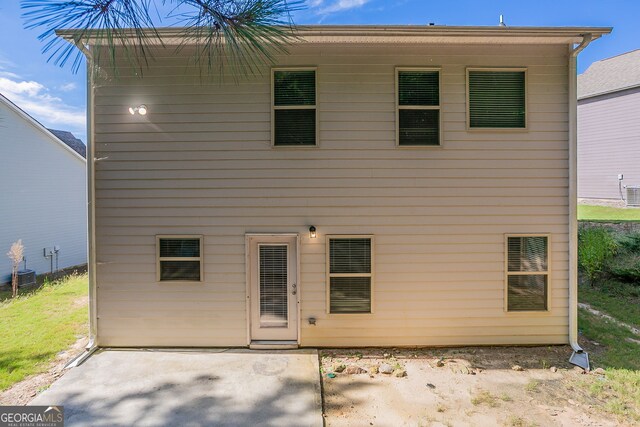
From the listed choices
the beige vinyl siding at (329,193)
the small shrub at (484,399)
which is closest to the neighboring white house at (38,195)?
the beige vinyl siding at (329,193)

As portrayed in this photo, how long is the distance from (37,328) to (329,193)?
5884 millimetres

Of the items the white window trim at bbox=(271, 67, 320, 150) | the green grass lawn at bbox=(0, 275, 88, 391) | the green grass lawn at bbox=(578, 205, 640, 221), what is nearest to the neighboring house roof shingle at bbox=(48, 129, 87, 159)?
the green grass lawn at bbox=(0, 275, 88, 391)

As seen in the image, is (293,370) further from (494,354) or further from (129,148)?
(129,148)

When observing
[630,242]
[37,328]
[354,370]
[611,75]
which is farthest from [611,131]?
[37,328]

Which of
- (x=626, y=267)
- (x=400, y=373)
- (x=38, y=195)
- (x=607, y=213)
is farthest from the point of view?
(x=607, y=213)

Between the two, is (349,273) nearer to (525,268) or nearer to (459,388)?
(459,388)

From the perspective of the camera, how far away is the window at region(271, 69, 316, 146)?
4902 mm

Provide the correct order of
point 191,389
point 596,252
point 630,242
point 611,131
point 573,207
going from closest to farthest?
point 191,389 → point 573,207 → point 596,252 → point 630,242 → point 611,131

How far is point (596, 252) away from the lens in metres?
7.32

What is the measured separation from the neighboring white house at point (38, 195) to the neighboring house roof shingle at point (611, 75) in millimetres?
23358

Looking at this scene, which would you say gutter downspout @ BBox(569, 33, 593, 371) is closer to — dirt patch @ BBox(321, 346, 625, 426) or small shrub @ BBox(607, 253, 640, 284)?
dirt patch @ BBox(321, 346, 625, 426)

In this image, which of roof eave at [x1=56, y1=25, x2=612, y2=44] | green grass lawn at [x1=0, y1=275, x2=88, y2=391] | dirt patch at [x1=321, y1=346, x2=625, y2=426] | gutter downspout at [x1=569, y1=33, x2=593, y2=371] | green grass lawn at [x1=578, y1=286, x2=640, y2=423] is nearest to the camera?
dirt patch at [x1=321, y1=346, x2=625, y2=426]

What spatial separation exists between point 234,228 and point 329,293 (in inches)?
72.3

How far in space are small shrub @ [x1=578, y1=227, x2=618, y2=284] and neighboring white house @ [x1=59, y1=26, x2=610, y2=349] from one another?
3.49 m
